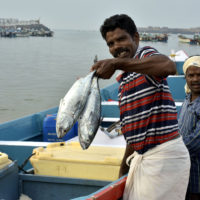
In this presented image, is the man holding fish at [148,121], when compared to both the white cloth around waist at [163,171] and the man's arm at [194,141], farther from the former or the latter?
the man's arm at [194,141]

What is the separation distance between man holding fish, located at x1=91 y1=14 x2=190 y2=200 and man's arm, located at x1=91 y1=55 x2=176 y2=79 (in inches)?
0.4

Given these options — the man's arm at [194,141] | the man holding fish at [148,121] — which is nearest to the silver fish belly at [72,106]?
the man holding fish at [148,121]

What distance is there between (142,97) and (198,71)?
109cm

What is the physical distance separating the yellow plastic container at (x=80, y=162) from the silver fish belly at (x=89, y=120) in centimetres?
146

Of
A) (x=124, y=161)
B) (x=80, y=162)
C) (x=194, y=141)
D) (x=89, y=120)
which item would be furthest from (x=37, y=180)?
(x=194, y=141)

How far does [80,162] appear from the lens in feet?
12.3

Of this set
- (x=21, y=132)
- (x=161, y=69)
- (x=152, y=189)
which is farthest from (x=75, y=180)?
(x=21, y=132)

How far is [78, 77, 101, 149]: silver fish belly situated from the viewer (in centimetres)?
226

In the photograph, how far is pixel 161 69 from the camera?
6.74 feet

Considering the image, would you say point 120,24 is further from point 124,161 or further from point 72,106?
point 124,161

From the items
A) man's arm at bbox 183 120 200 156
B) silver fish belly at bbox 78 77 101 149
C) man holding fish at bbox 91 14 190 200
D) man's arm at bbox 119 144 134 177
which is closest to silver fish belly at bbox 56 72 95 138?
silver fish belly at bbox 78 77 101 149

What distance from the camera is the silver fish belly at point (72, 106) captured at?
2.18m

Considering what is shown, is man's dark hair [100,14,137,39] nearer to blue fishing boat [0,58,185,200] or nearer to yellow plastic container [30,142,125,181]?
blue fishing boat [0,58,185,200]

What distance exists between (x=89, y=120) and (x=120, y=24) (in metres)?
0.73
